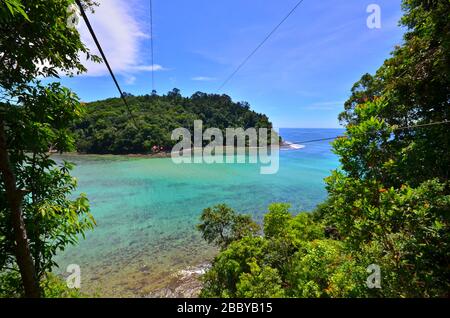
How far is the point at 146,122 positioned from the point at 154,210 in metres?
54.7

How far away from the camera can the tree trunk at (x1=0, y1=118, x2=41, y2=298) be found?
9.54 feet

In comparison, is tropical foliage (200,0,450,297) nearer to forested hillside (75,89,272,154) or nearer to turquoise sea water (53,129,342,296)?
turquoise sea water (53,129,342,296)

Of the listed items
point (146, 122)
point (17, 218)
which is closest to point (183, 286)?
point (17, 218)

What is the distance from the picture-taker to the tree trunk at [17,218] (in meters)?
2.91

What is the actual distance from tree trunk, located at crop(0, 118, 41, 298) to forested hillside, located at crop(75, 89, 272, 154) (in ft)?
176

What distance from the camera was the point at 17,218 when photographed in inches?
117

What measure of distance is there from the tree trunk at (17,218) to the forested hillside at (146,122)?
53.7 m

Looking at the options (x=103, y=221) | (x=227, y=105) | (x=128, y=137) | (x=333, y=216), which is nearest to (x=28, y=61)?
(x=333, y=216)

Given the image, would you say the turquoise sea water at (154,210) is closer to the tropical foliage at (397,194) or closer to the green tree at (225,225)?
the tropical foliage at (397,194)

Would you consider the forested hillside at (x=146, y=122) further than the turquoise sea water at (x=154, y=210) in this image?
Yes

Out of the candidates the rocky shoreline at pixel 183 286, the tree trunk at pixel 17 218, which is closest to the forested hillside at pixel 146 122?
the rocky shoreline at pixel 183 286

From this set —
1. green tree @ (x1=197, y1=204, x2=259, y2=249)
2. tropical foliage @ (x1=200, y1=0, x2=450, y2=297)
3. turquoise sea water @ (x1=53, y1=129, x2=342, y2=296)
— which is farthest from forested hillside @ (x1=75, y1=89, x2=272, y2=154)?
tropical foliage @ (x1=200, y1=0, x2=450, y2=297)

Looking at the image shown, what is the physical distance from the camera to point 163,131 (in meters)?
73.1

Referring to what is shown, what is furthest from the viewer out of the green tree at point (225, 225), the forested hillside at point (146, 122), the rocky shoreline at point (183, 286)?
the forested hillside at point (146, 122)
